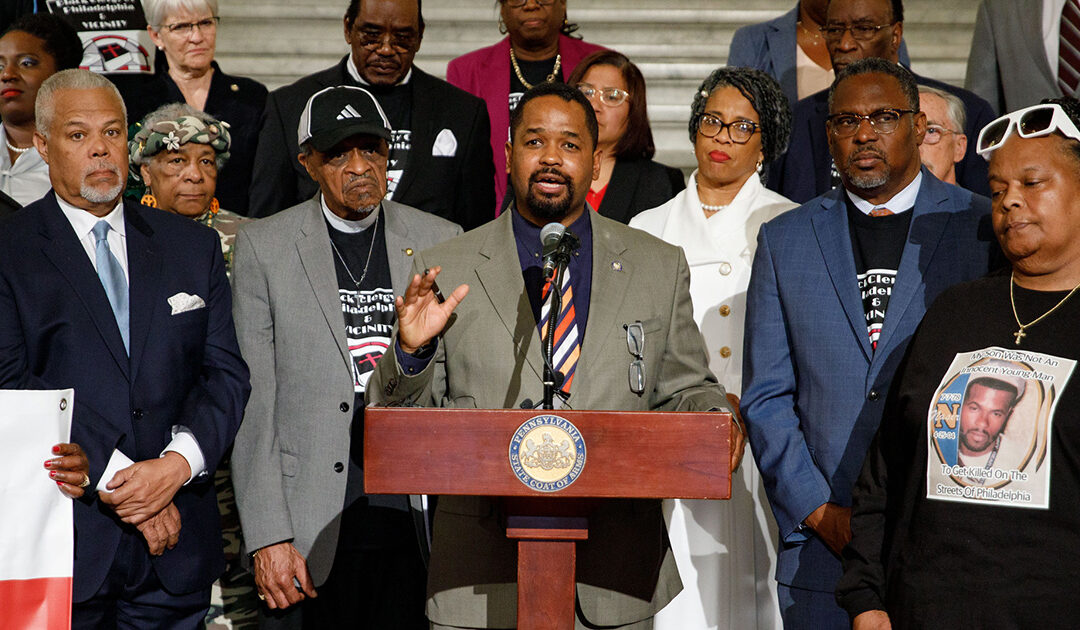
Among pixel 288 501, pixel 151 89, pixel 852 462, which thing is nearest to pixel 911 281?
pixel 852 462

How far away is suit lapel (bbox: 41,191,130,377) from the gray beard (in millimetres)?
100

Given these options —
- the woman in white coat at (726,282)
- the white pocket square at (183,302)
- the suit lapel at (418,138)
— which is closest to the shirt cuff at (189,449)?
the white pocket square at (183,302)

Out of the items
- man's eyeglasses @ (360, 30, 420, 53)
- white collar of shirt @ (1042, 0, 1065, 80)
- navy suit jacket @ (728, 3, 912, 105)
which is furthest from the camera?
white collar of shirt @ (1042, 0, 1065, 80)

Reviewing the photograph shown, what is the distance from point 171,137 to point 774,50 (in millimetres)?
2696

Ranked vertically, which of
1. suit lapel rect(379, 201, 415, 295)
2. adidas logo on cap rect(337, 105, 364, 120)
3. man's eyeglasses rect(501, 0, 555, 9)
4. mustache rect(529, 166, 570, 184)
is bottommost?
suit lapel rect(379, 201, 415, 295)

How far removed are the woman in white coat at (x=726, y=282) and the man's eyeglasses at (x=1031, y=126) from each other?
123 centimetres

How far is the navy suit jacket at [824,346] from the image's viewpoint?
3.47 meters

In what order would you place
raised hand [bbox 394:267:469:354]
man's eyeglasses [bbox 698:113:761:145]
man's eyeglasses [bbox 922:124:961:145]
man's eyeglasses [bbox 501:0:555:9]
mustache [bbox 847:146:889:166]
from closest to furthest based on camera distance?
raised hand [bbox 394:267:469:354]
mustache [bbox 847:146:889:166]
man's eyeglasses [bbox 698:113:761:145]
man's eyeglasses [bbox 922:124:961:145]
man's eyeglasses [bbox 501:0:555:9]

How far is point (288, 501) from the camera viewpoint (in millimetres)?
3787

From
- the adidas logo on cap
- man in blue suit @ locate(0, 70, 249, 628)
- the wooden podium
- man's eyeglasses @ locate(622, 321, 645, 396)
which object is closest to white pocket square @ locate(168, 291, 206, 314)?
man in blue suit @ locate(0, 70, 249, 628)

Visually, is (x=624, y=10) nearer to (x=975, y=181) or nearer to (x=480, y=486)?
(x=975, y=181)

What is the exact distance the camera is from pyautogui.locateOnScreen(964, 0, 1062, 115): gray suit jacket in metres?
5.71

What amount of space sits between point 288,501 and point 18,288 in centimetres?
100

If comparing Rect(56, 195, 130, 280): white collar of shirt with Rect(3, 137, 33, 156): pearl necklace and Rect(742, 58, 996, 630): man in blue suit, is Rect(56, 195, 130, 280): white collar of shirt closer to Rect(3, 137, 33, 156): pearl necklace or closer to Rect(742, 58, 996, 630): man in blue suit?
Rect(3, 137, 33, 156): pearl necklace
